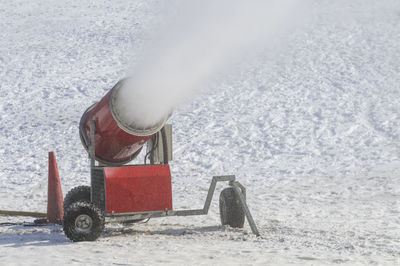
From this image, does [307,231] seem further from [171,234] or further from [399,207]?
[399,207]

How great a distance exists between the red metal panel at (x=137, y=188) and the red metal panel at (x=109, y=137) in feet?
1.79

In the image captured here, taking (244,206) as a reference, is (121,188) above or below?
above

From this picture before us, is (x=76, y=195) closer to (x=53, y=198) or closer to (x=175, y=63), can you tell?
(x=53, y=198)

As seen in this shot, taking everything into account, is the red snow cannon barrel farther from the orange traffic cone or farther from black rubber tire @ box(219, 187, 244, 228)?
black rubber tire @ box(219, 187, 244, 228)

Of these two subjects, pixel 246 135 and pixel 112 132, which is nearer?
pixel 112 132

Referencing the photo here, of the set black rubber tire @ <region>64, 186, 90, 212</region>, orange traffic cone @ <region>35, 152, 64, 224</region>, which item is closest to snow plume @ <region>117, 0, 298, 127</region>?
orange traffic cone @ <region>35, 152, 64, 224</region>

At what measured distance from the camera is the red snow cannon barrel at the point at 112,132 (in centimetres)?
793

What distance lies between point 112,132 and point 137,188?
930mm

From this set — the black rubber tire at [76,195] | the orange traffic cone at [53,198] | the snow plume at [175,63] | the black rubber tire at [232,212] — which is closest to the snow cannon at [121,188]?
the black rubber tire at [232,212]

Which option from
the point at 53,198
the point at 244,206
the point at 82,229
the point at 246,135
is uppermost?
the point at 246,135

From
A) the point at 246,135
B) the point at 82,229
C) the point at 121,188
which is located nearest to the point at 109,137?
the point at 121,188

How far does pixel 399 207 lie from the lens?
33.6ft

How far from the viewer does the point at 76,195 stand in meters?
9.51

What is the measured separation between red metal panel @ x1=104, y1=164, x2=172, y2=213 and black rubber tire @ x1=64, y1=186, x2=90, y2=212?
182cm
